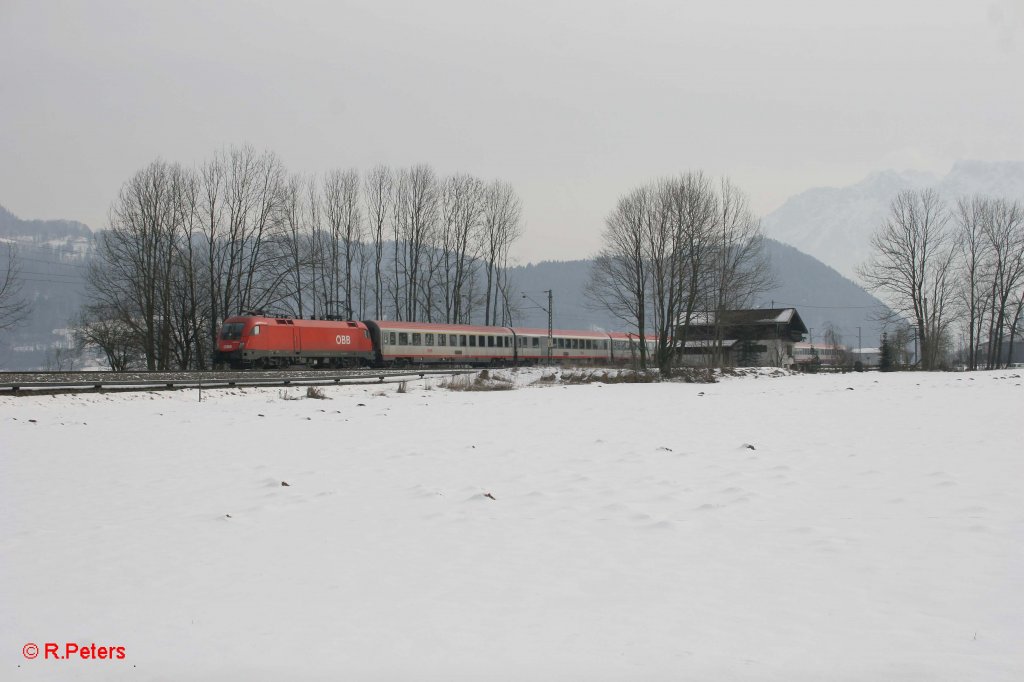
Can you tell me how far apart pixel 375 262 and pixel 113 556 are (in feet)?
176

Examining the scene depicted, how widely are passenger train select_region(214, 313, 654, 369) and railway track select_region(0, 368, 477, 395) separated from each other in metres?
5.08

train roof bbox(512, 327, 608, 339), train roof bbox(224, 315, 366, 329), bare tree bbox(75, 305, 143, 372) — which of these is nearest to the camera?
train roof bbox(224, 315, 366, 329)

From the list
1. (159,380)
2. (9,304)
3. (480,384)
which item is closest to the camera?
(159,380)

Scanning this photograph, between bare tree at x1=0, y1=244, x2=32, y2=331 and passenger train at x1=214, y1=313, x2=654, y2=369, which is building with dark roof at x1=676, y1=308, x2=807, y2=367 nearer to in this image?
passenger train at x1=214, y1=313, x2=654, y2=369

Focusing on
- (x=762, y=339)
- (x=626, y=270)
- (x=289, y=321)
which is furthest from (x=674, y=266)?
(x=762, y=339)

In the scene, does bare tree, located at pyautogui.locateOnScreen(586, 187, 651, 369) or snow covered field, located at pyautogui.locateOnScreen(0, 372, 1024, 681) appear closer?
snow covered field, located at pyautogui.locateOnScreen(0, 372, 1024, 681)

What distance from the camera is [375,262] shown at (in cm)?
5756

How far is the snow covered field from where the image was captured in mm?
3488

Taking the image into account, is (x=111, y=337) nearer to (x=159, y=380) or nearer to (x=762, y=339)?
(x=159, y=380)

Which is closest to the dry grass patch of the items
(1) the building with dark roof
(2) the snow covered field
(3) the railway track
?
(3) the railway track

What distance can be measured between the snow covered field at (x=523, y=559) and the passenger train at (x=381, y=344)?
2257cm

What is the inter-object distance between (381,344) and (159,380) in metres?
17.5

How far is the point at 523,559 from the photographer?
5031 millimetres

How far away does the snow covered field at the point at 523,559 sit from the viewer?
11.4ft
